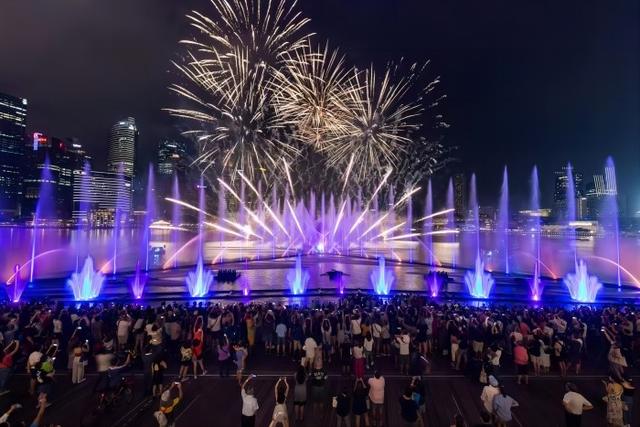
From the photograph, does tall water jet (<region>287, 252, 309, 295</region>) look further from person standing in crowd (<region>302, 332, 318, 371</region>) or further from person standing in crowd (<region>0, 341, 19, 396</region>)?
person standing in crowd (<region>0, 341, 19, 396</region>)

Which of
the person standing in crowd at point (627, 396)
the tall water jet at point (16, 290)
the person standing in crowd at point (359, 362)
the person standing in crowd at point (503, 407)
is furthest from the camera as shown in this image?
the tall water jet at point (16, 290)

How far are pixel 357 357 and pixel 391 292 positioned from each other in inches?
680

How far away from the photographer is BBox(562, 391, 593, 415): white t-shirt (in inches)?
310

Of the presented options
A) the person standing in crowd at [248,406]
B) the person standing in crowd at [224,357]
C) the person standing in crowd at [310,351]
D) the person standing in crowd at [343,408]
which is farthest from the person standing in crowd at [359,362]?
the person standing in crowd at [224,357]

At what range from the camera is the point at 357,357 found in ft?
35.5

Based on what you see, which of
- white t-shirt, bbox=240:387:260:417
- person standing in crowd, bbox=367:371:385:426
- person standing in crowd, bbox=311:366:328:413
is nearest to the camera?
white t-shirt, bbox=240:387:260:417

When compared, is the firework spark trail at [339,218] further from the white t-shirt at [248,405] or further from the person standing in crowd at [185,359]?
the white t-shirt at [248,405]

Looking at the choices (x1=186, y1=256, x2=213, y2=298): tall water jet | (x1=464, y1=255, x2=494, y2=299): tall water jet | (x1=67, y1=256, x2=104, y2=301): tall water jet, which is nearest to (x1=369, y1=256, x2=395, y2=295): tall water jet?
(x1=464, y1=255, x2=494, y2=299): tall water jet

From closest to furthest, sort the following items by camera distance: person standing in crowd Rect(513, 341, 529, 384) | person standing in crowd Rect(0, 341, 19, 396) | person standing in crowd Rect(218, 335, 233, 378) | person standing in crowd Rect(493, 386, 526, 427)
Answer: person standing in crowd Rect(493, 386, 526, 427)
person standing in crowd Rect(0, 341, 19, 396)
person standing in crowd Rect(513, 341, 529, 384)
person standing in crowd Rect(218, 335, 233, 378)

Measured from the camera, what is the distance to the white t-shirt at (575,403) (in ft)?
25.9

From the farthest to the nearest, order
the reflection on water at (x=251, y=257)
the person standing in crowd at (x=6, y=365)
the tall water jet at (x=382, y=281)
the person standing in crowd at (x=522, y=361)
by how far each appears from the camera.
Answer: the reflection on water at (x=251, y=257) → the tall water jet at (x=382, y=281) → the person standing in crowd at (x=522, y=361) → the person standing in crowd at (x=6, y=365)

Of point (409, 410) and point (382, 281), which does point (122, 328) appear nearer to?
point (409, 410)

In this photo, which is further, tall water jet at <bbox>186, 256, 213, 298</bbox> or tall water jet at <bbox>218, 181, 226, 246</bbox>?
tall water jet at <bbox>218, 181, 226, 246</bbox>

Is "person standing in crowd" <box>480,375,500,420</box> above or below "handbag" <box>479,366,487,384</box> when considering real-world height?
above
